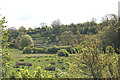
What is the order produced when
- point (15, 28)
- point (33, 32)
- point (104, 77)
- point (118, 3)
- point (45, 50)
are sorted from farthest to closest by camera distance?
point (33, 32)
point (15, 28)
point (45, 50)
point (104, 77)
point (118, 3)

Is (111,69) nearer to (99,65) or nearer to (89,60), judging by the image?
(99,65)

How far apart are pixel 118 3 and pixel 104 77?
2.84m

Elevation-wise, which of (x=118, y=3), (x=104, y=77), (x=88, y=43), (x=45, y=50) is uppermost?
(x=118, y=3)

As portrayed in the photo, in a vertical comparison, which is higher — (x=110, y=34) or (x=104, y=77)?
(x=110, y=34)

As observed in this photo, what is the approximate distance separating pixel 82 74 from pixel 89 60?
674 mm

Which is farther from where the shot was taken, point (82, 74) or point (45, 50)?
point (45, 50)

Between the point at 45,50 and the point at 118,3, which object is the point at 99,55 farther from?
the point at 45,50

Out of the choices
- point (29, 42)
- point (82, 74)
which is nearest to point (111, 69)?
point (82, 74)

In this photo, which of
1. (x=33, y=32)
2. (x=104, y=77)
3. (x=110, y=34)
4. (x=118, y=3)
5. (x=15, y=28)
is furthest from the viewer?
(x=33, y=32)

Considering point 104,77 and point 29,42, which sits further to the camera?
point 29,42

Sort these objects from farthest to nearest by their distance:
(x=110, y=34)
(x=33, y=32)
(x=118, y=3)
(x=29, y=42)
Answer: (x=33, y=32) → (x=29, y=42) → (x=110, y=34) → (x=118, y=3)

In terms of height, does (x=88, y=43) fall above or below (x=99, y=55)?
above

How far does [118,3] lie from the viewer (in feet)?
15.7

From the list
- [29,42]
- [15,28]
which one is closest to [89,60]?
[29,42]
